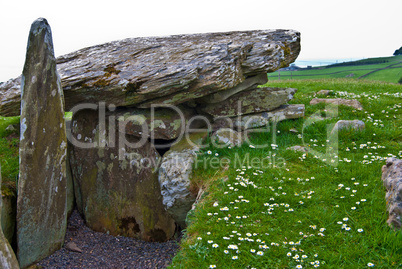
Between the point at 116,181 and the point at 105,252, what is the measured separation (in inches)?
73.6

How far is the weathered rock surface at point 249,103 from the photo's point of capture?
10125mm

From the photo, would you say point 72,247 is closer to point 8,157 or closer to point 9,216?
point 9,216

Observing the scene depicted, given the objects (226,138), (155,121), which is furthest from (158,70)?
(226,138)

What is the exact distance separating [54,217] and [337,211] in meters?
6.40

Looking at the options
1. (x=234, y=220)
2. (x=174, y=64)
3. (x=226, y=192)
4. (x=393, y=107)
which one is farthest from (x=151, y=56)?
(x=393, y=107)

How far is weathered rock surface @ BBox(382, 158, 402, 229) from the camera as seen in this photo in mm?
5590

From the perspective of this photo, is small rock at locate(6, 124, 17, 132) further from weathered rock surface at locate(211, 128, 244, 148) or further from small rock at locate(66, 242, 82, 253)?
weathered rock surface at locate(211, 128, 244, 148)

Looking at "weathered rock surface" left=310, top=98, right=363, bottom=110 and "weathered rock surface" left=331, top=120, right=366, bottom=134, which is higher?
"weathered rock surface" left=310, top=98, right=363, bottom=110

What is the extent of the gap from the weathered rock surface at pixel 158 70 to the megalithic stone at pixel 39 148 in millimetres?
920

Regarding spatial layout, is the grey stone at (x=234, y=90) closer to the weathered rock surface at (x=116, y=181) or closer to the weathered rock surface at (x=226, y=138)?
the weathered rock surface at (x=226, y=138)

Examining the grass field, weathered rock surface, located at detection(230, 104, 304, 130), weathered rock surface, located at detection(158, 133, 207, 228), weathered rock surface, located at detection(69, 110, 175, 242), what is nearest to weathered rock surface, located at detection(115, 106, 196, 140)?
weathered rock surface, located at detection(69, 110, 175, 242)

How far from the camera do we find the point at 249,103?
10406mm

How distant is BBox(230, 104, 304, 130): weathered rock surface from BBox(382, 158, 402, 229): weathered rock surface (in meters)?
3.99

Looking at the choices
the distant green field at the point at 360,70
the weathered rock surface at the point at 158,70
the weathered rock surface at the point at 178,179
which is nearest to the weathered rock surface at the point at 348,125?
the weathered rock surface at the point at 158,70
